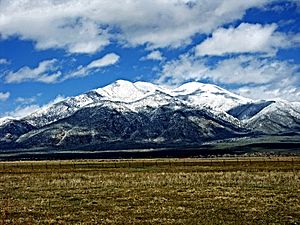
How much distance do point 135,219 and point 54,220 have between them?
5.31 meters

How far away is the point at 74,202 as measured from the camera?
41938mm

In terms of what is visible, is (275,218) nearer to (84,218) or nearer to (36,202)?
(84,218)

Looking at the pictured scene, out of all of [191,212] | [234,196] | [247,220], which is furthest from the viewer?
[234,196]

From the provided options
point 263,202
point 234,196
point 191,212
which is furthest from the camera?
point 234,196

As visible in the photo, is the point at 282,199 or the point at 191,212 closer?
the point at 191,212

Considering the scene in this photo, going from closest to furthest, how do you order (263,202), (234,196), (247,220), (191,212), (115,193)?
(247,220) < (191,212) < (263,202) < (234,196) < (115,193)

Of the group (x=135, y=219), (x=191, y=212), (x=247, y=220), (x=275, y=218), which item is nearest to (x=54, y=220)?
(x=135, y=219)

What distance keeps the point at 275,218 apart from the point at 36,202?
67.1ft

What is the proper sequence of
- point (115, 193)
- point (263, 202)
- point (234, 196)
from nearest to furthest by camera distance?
point (263, 202)
point (234, 196)
point (115, 193)

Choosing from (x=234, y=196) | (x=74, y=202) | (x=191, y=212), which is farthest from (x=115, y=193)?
(x=191, y=212)

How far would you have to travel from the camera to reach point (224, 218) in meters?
32.3

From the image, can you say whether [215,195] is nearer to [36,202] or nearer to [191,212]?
[191,212]

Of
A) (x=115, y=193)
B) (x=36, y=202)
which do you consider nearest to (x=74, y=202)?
(x=36, y=202)

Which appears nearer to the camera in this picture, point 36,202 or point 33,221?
point 33,221
